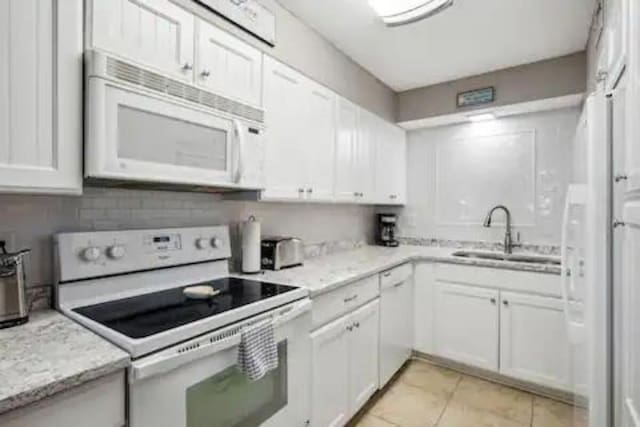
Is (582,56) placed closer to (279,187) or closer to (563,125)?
(563,125)

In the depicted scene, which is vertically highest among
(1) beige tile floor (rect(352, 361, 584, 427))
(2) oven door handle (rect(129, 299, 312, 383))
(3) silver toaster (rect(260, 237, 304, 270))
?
(3) silver toaster (rect(260, 237, 304, 270))

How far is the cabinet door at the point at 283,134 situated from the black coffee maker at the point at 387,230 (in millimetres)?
1514

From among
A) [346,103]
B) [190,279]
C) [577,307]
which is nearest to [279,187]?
[190,279]

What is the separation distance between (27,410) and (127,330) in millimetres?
313

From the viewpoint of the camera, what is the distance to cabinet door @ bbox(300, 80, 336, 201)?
2168mm

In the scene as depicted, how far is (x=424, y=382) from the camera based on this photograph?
8.39 ft

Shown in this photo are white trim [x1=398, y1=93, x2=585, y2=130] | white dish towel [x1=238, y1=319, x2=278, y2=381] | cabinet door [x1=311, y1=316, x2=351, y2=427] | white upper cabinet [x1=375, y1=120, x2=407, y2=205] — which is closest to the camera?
white dish towel [x1=238, y1=319, x2=278, y2=381]

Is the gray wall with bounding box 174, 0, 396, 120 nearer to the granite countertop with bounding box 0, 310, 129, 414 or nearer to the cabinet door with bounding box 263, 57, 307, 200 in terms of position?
the cabinet door with bounding box 263, 57, 307, 200

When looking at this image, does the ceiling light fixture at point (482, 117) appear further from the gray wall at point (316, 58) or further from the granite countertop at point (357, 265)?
the granite countertop at point (357, 265)

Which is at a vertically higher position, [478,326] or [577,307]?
[577,307]

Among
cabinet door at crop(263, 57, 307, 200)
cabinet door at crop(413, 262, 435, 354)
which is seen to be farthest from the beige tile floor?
cabinet door at crop(263, 57, 307, 200)

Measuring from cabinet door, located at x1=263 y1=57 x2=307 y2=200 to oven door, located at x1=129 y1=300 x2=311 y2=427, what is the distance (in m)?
0.72

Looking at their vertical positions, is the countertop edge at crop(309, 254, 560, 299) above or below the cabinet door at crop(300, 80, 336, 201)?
below

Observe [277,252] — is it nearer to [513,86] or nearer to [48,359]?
[48,359]
